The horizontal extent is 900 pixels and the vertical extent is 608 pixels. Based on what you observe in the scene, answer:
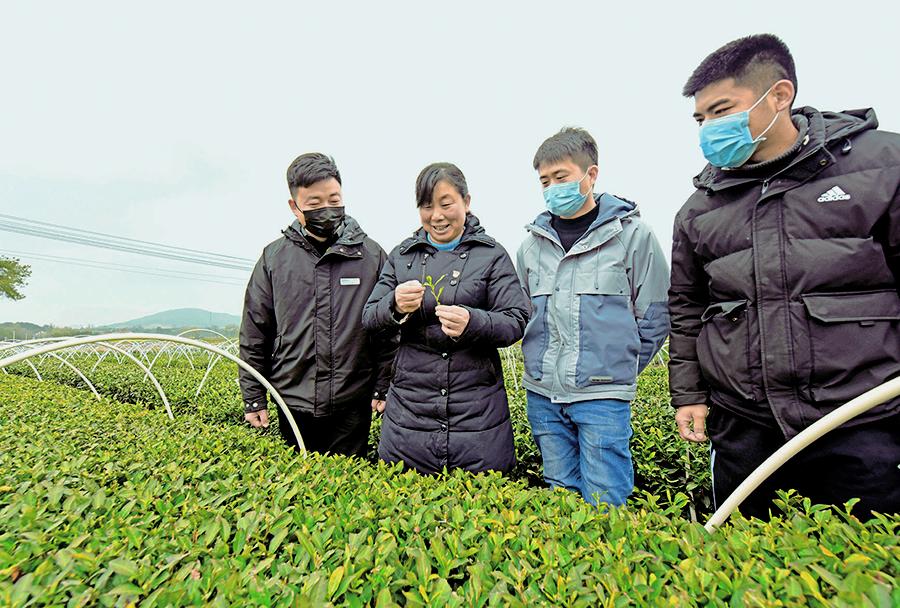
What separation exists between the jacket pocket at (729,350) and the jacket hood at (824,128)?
1.61 feet

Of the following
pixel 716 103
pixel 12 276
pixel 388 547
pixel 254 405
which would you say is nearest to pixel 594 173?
pixel 716 103

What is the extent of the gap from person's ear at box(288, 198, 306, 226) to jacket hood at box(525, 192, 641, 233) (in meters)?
1.34

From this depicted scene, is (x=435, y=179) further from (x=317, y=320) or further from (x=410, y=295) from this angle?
(x=317, y=320)

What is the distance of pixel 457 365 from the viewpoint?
212 cm

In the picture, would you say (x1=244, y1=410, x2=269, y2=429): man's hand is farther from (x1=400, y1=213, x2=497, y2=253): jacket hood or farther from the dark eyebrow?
the dark eyebrow

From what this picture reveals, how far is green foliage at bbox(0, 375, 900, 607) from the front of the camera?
0.97 meters

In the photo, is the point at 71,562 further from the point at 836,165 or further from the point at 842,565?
the point at 836,165

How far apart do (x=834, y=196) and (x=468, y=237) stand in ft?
4.74

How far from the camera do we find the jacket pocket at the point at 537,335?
7.46ft

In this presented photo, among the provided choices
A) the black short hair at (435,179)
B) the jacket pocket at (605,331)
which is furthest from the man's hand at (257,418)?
the jacket pocket at (605,331)

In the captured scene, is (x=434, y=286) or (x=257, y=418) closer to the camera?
(x=434, y=286)

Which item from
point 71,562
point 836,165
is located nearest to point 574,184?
point 836,165

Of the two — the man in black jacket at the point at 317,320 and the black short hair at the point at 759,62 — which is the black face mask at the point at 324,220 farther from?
the black short hair at the point at 759,62

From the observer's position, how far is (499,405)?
7.09ft
